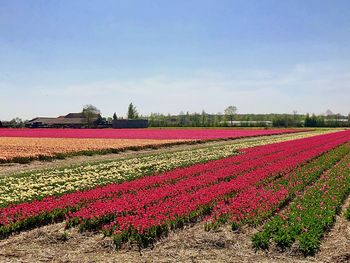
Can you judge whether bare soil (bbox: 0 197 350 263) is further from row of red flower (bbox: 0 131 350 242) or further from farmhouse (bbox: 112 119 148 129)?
farmhouse (bbox: 112 119 148 129)

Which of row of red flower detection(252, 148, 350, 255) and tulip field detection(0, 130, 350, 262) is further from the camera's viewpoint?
tulip field detection(0, 130, 350, 262)

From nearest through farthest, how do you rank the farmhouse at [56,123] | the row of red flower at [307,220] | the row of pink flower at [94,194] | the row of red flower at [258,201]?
1. the row of red flower at [307,220]
2. the row of red flower at [258,201]
3. the row of pink flower at [94,194]
4. the farmhouse at [56,123]

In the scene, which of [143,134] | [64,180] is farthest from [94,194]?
[143,134]

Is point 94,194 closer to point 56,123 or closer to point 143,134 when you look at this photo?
point 143,134

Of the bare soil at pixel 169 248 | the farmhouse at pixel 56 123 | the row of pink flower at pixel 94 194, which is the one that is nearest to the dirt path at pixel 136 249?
the bare soil at pixel 169 248

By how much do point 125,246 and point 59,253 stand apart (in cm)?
166

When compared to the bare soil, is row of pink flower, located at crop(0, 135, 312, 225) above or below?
above

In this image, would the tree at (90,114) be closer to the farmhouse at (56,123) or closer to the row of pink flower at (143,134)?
the farmhouse at (56,123)

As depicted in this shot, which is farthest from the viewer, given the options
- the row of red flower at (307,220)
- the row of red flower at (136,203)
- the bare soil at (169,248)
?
the row of red flower at (136,203)

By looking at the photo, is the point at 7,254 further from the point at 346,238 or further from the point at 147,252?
the point at 346,238

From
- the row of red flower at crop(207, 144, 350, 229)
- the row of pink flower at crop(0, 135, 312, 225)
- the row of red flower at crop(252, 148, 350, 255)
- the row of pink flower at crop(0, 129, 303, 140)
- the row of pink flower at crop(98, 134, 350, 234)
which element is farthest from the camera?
the row of pink flower at crop(0, 129, 303, 140)

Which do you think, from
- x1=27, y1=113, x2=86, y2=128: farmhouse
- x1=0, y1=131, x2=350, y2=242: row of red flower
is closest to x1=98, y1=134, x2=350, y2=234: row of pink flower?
x1=0, y1=131, x2=350, y2=242: row of red flower

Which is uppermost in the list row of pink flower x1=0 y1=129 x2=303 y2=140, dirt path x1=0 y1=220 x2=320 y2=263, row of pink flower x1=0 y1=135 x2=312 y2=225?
row of pink flower x1=0 y1=129 x2=303 y2=140

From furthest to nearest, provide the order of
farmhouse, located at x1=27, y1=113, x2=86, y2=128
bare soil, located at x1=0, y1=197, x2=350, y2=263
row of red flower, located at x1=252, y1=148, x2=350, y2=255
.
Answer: farmhouse, located at x1=27, y1=113, x2=86, y2=128
row of red flower, located at x1=252, y1=148, x2=350, y2=255
bare soil, located at x1=0, y1=197, x2=350, y2=263
